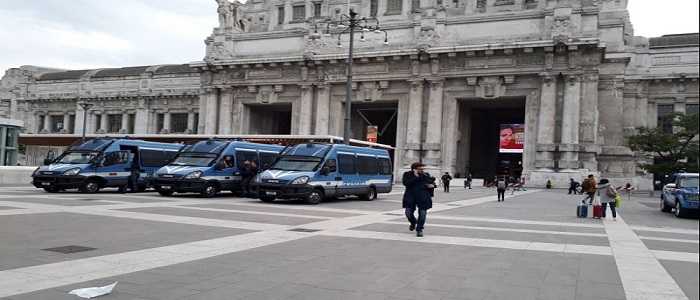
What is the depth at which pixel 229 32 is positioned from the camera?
5700 centimetres

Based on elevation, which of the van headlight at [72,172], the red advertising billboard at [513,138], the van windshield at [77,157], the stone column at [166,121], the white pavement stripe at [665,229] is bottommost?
the white pavement stripe at [665,229]

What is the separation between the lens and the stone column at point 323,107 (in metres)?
52.5

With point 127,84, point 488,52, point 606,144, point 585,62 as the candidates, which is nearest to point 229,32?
point 127,84

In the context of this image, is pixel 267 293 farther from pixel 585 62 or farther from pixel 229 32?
pixel 229 32

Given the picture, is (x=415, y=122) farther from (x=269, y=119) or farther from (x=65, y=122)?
(x=65, y=122)

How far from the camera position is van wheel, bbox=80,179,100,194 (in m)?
22.0

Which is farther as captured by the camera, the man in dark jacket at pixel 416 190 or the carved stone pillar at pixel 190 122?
the carved stone pillar at pixel 190 122

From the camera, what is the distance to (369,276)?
7.30m

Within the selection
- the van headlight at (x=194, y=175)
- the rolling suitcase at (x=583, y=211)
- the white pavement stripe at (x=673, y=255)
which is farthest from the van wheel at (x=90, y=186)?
the white pavement stripe at (x=673, y=255)

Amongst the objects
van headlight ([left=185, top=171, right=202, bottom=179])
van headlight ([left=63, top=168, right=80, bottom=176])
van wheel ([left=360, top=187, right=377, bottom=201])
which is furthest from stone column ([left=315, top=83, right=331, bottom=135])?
van headlight ([left=63, top=168, right=80, bottom=176])

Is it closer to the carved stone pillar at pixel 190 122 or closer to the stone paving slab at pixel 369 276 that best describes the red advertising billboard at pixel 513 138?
the carved stone pillar at pixel 190 122

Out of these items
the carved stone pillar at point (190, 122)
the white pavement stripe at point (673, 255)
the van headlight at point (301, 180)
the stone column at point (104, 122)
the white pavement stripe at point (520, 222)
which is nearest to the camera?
the white pavement stripe at point (673, 255)

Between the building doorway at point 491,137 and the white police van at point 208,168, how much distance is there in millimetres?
28359

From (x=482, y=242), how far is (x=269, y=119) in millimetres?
52672
